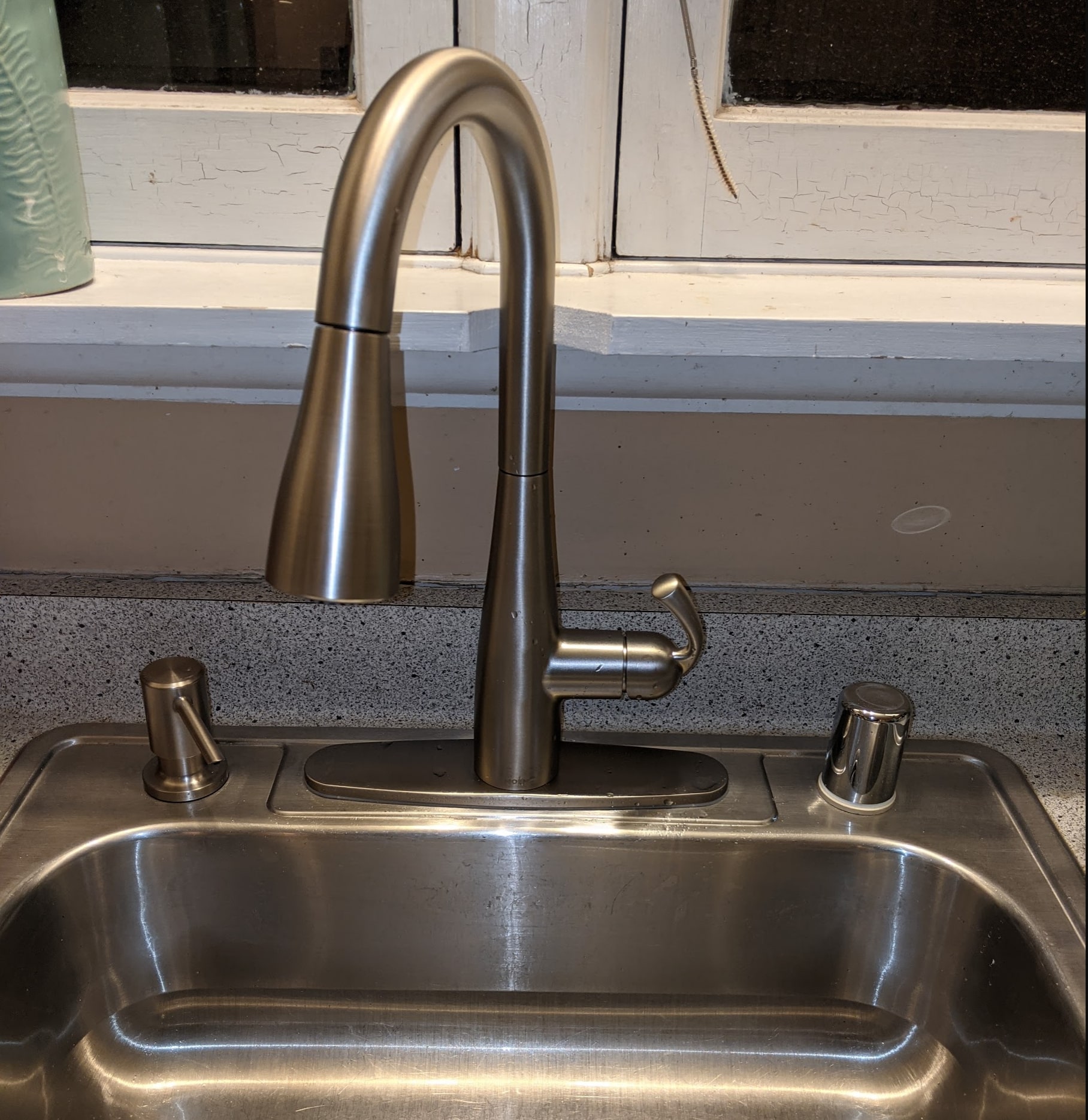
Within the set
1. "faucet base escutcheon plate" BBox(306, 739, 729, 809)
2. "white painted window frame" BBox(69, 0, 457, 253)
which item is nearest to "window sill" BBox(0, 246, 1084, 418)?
"white painted window frame" BBox(69, 0, 457, 253)

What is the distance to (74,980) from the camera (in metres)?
0.68

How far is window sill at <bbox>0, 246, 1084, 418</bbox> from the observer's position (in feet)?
2.09

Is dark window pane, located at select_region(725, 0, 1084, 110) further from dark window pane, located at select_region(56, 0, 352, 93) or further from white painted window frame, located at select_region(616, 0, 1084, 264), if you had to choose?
dark window pane, located at select_region(56, 0, 352, 93)

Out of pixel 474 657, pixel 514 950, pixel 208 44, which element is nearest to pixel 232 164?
pixel 208 44

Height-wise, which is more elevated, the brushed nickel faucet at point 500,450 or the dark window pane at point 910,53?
the dark window pane at point 910,53

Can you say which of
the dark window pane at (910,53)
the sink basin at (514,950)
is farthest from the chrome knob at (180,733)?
the dark window pane at (910,53)

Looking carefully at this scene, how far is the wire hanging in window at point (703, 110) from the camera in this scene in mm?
674

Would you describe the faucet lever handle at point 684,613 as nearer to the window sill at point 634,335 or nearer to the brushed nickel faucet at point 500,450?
the brushed nickel faucet at point 500,450

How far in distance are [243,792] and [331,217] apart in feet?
1.44

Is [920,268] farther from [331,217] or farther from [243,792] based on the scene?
[243,792]

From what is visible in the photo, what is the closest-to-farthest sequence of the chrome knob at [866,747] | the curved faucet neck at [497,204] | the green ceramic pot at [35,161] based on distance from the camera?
1. the curved faucet neck at [497,204]
2. the green ceramic pot at [35,161]
3. the chrome knob at [866,747]

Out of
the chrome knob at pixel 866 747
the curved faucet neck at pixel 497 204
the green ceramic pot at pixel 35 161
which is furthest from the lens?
the chrome knob at pixel 866 747

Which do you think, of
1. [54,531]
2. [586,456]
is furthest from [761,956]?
[54,531]

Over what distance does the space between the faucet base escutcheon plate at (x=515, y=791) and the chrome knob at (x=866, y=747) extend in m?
0.08
